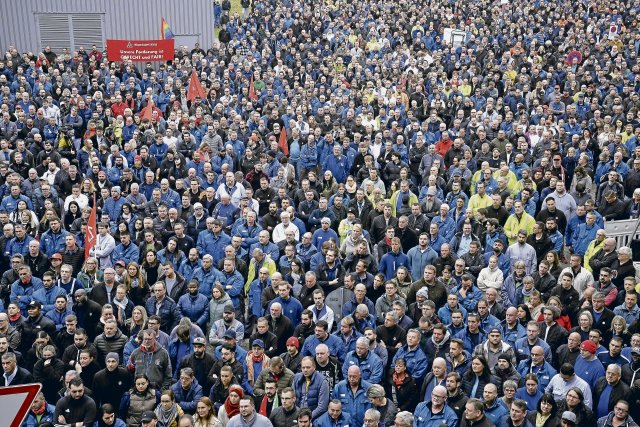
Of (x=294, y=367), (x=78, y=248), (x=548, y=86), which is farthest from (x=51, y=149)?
(x=548, y=86)

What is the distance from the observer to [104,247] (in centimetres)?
1370

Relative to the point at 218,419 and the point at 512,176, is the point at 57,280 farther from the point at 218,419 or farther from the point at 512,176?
the point at 512,176

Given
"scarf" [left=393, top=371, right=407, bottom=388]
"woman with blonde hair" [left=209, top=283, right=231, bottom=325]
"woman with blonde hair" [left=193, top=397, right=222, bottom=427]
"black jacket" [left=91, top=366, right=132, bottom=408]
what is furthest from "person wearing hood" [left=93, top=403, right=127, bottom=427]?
"scarf" [left=393, top=371, right=407, bottom=388]

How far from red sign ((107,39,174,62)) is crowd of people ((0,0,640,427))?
0.53 m

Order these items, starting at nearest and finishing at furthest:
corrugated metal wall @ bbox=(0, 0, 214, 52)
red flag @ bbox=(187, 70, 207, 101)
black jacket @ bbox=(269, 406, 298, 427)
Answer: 1. black jacket @ bbox=(269, 406, 298, 427)
2. red flag @ bbox=(187, 70, 207, 101)
3. corrugated metal wall @ bbox=(0, 0, 214, 52)

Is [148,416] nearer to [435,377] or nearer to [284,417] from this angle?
[284,417]

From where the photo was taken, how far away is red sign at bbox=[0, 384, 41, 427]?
413 cm

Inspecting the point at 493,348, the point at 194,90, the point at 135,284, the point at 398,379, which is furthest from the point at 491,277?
the point at 194,90

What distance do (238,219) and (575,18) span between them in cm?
1974

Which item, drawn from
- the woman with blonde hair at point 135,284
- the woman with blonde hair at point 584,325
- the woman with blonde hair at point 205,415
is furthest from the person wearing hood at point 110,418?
the woman with blonde hair at point 584,325

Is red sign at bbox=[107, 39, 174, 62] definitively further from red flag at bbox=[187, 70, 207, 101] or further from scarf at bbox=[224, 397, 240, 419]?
scarf at bbox=[224, 397, 240, 419]

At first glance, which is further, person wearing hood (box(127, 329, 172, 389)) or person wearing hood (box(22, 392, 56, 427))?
person wearing hood (box(127, 329, 172, 389))

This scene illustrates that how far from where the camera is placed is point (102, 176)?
633 inches

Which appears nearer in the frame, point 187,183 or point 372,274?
point 372,274
